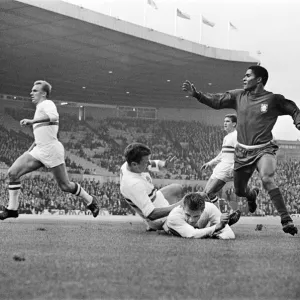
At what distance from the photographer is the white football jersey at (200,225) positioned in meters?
6.32

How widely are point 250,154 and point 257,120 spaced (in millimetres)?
421

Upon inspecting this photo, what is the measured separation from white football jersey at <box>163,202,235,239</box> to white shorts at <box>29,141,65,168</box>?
2.55 metres

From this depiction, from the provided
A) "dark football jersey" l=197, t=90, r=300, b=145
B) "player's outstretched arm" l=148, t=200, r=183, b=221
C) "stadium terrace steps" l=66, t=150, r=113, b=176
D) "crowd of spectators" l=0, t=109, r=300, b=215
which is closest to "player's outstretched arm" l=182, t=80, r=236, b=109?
"dark football jersey" l=197, t=90, r=300, b=145

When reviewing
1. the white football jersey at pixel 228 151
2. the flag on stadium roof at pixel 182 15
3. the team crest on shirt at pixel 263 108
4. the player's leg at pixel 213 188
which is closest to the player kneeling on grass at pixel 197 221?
the team crest on shirt at pixel 263 108

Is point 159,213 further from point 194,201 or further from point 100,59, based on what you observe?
point 100,59

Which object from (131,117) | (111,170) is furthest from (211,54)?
(131,117)

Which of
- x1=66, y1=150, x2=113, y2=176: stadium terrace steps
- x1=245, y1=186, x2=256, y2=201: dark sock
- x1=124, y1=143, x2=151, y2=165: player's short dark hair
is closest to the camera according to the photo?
x1=124, y1=143, x2=151, y2=165: player's short dark hair

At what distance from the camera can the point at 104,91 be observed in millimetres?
42656

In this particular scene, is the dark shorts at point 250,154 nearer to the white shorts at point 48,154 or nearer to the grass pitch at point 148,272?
the grass pitch at point 148,272

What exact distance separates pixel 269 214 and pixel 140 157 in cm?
2074

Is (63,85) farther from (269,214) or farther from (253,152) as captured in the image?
(253,152)

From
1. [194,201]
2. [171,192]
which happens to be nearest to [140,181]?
[194,201]

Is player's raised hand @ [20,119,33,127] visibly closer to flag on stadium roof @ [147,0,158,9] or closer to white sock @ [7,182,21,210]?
white sock @ [7,182,21,210]

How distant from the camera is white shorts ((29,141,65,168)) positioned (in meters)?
8.66
